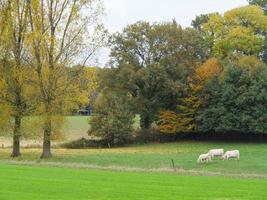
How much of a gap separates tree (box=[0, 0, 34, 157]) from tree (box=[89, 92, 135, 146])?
81.5ft

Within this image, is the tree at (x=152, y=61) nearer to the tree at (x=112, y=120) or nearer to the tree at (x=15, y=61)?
the tree at (x=112, y=120)

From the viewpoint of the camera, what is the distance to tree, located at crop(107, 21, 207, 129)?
74000mm

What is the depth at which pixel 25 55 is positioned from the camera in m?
46.0

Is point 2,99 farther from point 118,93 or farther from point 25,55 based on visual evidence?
point 118,93

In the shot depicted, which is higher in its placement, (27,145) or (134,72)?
(134,72)

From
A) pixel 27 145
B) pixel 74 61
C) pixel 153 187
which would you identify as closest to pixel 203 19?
pixel 27 145

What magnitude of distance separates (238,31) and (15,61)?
49.3 m

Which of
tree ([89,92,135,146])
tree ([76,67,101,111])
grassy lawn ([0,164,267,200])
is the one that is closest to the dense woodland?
tree ([89,92,135,146])

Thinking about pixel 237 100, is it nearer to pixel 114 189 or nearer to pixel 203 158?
pixel 203 158

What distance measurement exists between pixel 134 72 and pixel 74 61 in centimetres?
2905

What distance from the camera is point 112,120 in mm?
70688

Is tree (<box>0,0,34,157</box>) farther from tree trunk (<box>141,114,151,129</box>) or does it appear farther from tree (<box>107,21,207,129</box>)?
tree trunk (<box>141,114,151,129</box>)

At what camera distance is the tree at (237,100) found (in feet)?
226

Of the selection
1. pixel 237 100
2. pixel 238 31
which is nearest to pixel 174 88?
pixel 237 100
